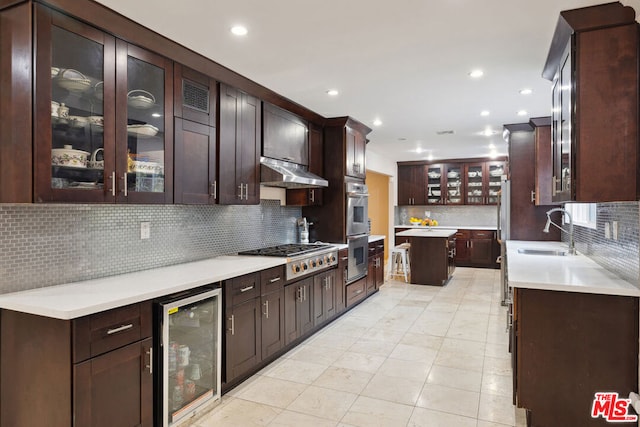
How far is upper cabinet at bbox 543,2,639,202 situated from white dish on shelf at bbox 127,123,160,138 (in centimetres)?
262

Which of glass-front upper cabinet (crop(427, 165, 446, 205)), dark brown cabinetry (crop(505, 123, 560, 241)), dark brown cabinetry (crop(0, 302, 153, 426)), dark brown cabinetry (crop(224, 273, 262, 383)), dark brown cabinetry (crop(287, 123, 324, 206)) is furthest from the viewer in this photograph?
glass-front upper cabinet (crop(427, 165, 446, 205))

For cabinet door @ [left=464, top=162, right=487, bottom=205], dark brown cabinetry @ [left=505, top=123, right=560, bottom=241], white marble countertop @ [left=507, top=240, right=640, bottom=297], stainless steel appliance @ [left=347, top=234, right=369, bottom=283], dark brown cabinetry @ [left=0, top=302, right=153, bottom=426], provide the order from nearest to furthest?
dark brown cabinetry @ [left=0, top=302, right=153, bottom=426] < white marble countertop @ [left=507, top=240, right=640, bottom=297] < stainless steel appliance @ [left=347, top=234, right=369, bottom=283] < dark brown cabinetry @ [left=505, top=123, right=560, bottom=241] < cabinet door @ [left=464, top=162, right=487, bottom=205]

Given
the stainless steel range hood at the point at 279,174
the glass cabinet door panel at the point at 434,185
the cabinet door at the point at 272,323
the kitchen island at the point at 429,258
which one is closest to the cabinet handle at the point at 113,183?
the cabinet door at the point at 272,323

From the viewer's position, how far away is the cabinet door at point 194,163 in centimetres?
286

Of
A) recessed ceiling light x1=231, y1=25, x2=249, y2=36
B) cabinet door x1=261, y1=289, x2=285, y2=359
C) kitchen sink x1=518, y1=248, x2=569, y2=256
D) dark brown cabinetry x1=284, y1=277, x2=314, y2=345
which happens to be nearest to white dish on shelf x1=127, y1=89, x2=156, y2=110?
recessed ceiling light x1=231, y1=25, x2=249, y2=36

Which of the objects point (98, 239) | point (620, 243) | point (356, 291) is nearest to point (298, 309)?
point (356, 291)

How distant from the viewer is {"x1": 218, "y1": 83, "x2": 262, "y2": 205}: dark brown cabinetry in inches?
130

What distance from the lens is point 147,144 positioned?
8.57 ft

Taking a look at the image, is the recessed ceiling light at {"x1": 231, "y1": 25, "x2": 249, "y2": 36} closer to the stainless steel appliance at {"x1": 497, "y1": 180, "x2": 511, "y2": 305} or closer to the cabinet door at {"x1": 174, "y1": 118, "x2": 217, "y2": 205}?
the cabinet door at {"x1": 174, "y1": 118, "x2": 217, "y2": 205}

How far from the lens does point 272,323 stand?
3.38m

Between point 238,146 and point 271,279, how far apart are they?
1200 millimetres

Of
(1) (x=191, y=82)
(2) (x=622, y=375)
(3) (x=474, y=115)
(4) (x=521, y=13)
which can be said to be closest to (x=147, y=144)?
(1) (x=191, y=82)

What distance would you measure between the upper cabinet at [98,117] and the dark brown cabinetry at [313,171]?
7.01ft

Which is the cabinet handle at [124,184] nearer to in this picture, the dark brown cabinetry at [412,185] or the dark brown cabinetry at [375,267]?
the dark brown cabinetry at [375,267]
